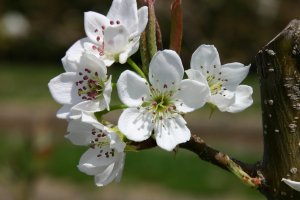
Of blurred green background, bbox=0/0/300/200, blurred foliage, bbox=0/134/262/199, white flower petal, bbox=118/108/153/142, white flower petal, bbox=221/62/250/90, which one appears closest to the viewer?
white flower petal, bbox=118/108/153/142

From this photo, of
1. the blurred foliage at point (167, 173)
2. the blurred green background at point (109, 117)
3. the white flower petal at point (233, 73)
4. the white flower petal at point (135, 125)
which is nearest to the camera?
the white flower petal at point (135, 125)

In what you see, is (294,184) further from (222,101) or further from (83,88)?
(83,88)

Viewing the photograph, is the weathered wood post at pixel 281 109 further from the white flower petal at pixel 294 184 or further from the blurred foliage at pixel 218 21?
the blurred foliage at pixel 218 21

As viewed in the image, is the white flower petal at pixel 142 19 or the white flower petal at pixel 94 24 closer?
the white flower petal at pixel 142 19

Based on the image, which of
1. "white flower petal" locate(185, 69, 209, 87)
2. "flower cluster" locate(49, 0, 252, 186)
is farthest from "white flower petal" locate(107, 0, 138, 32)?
"white flower petal" locate(185, 69, 209, 87)

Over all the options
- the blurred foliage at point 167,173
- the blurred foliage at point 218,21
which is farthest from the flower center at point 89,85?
the blurred foliage at point 218,21

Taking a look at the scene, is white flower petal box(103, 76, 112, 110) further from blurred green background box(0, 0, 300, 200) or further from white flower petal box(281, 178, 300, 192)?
white flower petal box(281, 178, 300, 192)

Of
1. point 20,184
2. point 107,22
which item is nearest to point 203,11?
point 20,184
